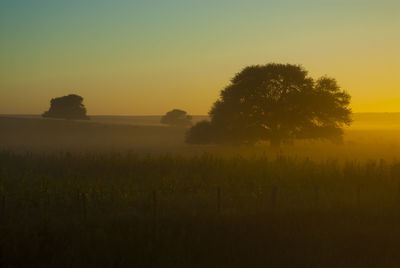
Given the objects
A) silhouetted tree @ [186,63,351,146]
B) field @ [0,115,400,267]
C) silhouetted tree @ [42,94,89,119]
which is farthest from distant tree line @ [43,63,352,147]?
silhouetted tree @ [42,94,89,119]

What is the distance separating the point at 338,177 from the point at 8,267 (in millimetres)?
16808

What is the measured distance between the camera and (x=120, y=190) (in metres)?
18.4

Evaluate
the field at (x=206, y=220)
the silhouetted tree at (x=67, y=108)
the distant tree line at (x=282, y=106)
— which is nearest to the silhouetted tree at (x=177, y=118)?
the silhouetted tree at (x=67, y=108)

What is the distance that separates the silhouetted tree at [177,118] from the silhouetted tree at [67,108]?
32920 mm

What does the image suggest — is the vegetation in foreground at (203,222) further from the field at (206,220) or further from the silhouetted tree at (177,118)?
the silhouetted tree at (177,118)

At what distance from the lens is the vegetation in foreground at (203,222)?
10.3 m

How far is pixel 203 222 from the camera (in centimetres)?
1266

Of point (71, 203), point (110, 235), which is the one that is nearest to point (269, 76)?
point (71, 203)

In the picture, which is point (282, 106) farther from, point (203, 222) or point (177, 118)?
point (177, 118)

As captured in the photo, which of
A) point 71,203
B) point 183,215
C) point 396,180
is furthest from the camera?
point 396,180

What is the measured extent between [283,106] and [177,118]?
108m

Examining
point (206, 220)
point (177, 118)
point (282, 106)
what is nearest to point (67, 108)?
point (177, 118)

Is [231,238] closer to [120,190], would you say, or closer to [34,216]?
[34,216]

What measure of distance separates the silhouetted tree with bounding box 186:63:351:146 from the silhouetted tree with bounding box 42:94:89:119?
92.0m
